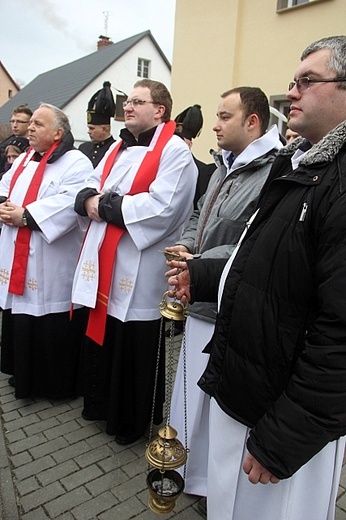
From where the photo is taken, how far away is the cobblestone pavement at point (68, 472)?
240cm

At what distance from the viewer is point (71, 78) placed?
85.4 feet

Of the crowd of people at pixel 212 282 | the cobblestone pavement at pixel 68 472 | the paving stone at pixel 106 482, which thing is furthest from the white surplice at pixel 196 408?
the paving stone at pixel 106 482

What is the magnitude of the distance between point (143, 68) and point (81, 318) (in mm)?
24709

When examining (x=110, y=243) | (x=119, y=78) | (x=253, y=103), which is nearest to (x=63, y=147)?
(x=110, y=243)

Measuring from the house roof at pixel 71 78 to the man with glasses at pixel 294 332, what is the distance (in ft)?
74.3

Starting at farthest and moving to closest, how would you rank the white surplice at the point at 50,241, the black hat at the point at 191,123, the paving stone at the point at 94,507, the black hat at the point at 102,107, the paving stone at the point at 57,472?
the black hat at the point at 191,123 < the black hat at the point at 102,107 < the white surplice at the point at 50,241 < the paving stone at the point at 57,472 < the paving stone at the point at 94,507

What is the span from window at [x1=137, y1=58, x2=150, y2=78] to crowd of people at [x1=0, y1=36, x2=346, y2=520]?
72.8 feet

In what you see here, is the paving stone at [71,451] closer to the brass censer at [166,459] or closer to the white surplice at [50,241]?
the white surplice at [50,241]

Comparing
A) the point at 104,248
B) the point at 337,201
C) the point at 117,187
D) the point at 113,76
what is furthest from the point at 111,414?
the point at 113,76

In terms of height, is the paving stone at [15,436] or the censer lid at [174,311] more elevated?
the censer lid at [174,311]

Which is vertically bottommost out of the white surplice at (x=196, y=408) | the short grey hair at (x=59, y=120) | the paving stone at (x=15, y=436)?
the paving stone at (x=15, y=436)

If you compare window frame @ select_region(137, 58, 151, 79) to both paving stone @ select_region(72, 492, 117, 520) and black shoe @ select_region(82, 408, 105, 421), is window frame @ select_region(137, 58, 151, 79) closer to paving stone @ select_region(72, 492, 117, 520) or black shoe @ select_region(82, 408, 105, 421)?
black shoe @ select_region(82, 408, 105, 421)

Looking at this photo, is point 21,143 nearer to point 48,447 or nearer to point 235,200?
point 48,447

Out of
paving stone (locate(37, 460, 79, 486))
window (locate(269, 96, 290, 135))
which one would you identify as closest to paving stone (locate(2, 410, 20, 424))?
paving stone (locate(37, 460, 79, 486))
